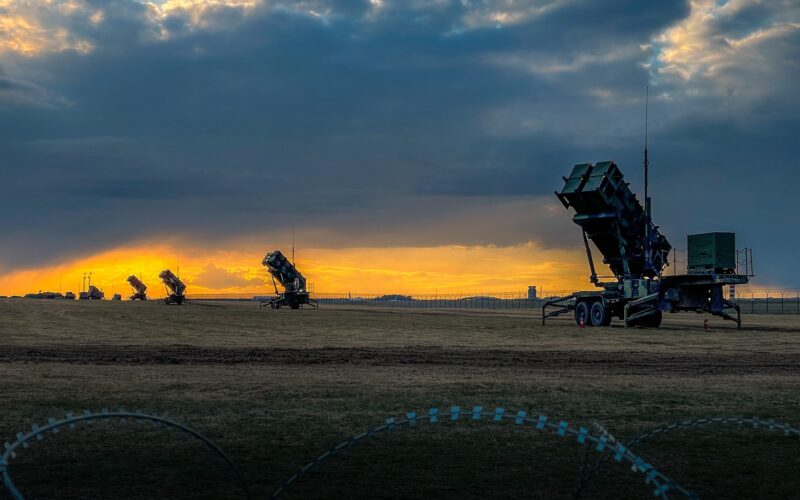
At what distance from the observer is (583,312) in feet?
151

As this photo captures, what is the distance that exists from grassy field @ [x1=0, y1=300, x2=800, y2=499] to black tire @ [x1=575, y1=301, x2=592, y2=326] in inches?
609

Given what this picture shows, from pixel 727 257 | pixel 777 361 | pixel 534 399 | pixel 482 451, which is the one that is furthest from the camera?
pixel 727 257

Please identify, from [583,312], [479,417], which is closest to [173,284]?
[583,312]

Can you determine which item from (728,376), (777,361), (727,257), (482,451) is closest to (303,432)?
(482,451)

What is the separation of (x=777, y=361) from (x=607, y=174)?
17.5 m

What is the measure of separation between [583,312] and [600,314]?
4.88 ft

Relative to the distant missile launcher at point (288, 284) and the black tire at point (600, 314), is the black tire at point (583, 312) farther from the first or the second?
the distant missile launcher at point (288, 284)

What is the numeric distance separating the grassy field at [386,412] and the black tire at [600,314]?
45.8 feet

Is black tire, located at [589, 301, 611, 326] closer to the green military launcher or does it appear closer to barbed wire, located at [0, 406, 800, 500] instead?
the green military launcher

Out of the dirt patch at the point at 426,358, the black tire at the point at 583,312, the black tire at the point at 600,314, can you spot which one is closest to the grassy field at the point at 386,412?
the dirt patch at the point at 426,358

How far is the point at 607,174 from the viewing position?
4100 cm

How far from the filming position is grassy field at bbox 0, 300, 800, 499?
31.9 feet

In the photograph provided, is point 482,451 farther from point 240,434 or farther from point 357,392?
point 357,392

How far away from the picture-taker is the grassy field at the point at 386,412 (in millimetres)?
9719
